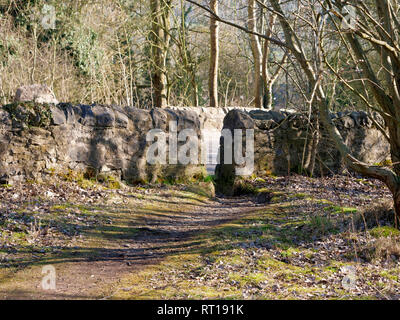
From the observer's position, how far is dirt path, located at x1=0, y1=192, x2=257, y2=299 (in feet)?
13.0

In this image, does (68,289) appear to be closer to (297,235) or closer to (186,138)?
(297,235)

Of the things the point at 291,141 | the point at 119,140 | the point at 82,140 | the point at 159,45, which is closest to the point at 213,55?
the point at 159,45

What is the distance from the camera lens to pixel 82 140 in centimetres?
761

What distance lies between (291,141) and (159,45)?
749 centimetres

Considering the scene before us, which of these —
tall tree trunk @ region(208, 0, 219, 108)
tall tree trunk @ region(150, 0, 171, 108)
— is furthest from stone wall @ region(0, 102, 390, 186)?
tall tree trunk @ region(208, 0, 219, 108)

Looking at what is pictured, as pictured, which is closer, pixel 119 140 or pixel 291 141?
pixel 119 140

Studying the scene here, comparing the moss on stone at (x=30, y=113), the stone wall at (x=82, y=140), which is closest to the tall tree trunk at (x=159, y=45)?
the stone wall at (x=82, y=140)

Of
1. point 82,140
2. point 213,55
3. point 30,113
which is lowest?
point 82,140

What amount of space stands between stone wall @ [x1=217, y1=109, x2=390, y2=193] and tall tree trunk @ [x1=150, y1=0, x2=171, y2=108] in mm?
5612

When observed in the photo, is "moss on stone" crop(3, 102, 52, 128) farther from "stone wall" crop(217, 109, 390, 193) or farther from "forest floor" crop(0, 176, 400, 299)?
"stone wall" crop(217, 109, 390, 193)

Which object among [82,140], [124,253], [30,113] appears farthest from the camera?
[82,140]

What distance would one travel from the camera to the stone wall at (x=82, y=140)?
6.95 m

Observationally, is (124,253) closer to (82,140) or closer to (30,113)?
(82,140)

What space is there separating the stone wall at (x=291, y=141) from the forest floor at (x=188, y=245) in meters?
1.79
